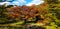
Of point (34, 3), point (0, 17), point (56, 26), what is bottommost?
point (56, 26)

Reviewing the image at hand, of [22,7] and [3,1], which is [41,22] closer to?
[22,7]

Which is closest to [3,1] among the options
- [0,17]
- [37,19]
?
[0,17]

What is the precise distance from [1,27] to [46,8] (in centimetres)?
60

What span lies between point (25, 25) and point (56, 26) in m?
0.38

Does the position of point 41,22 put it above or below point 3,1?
below

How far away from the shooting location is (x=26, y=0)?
2.09m

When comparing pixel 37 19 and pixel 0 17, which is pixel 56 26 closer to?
pixel 37 19

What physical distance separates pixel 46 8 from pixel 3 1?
1.80 feet

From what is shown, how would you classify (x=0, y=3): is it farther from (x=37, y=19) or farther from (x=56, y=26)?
(x=56, y=26)

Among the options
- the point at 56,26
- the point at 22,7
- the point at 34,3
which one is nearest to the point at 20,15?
the point at 22,7

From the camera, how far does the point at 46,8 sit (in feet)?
6.72

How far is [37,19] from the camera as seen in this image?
80.6 inches

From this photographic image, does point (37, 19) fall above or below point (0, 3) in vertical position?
below

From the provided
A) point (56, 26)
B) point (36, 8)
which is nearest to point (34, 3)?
point (36, 8)
